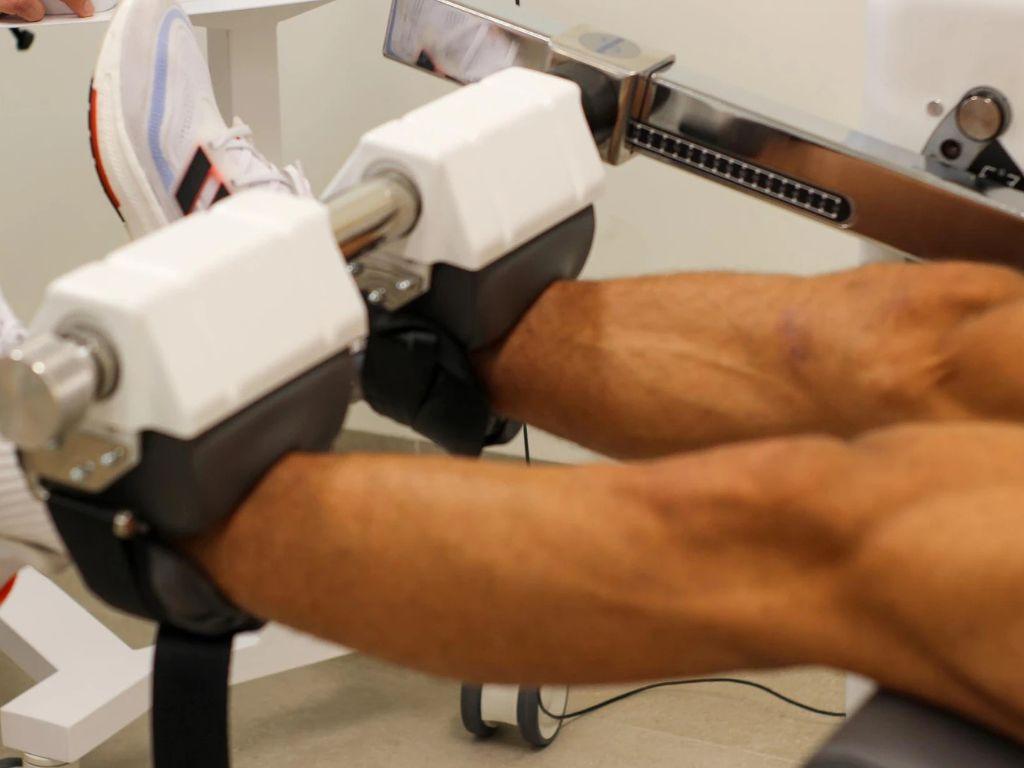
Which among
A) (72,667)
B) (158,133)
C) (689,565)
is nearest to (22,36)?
(158,133)

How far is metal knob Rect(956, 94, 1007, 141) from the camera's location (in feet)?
2.97

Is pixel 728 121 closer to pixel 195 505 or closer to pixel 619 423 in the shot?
pixel 619 423

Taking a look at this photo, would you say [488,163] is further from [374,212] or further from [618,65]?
[618,65]

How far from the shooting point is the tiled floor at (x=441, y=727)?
1.60 metres

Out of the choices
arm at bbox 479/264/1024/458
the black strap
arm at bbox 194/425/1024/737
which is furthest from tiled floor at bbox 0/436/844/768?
arm at bbox 194/425/1024/737

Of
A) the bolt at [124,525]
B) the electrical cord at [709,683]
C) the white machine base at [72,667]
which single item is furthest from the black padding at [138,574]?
the electrical cord at [709,683]

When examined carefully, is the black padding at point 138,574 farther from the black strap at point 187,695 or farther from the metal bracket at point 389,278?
the metal bracket at point 389,278

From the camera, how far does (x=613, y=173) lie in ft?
6.81

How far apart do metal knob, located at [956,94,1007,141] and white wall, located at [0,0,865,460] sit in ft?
3.28

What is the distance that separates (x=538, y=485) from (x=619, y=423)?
0.99 ft

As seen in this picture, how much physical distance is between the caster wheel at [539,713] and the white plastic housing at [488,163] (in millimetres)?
869

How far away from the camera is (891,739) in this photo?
19.1 inches

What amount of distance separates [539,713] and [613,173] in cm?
89

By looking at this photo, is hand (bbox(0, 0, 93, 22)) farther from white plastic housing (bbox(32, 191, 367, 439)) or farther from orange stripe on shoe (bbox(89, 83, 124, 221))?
white plastic housing (bbox(32, 191, 367, 439))
